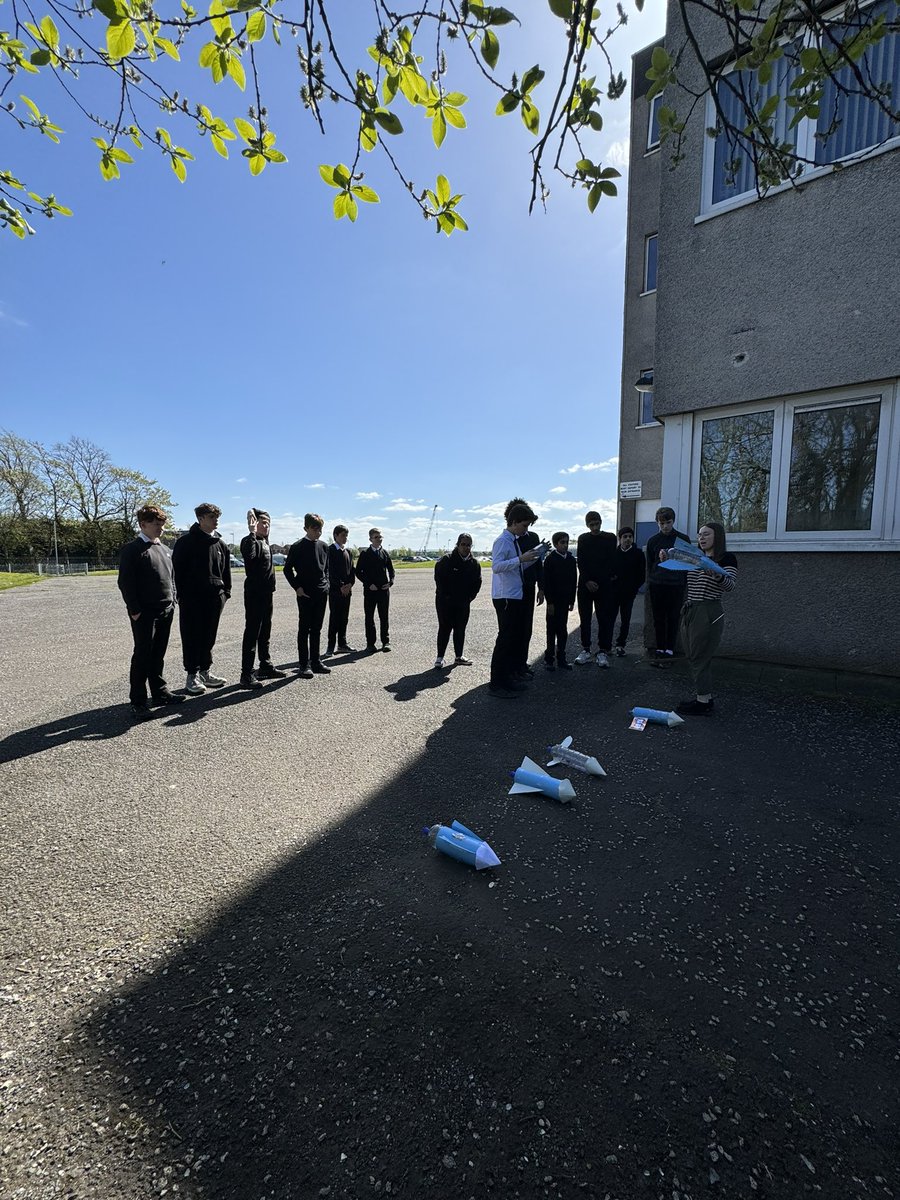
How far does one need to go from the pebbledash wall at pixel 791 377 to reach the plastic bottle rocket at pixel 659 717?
2.09m

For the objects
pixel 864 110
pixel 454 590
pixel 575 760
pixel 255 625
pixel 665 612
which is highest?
pixel 864 110

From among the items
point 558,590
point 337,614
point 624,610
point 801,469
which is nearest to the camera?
point 801,469

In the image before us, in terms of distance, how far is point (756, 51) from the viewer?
204 cm

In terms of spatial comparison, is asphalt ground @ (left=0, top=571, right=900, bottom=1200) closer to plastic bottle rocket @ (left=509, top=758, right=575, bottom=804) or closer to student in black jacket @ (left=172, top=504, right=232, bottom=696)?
plastic bottle rocket @ (left=509, top=758, right=575, bottom=804)

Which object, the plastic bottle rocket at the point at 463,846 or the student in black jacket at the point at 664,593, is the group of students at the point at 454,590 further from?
the plastic bottle rocket at the point at 463,846

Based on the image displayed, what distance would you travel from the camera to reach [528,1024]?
74.3 inches

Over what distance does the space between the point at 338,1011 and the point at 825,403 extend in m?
7.23

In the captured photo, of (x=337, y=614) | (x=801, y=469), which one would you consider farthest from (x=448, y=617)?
(x=801, y=469)

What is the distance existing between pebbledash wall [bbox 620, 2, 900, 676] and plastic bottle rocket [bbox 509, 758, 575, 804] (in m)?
4.03

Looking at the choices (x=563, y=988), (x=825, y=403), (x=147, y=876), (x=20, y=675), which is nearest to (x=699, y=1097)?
(x=563, y=988)

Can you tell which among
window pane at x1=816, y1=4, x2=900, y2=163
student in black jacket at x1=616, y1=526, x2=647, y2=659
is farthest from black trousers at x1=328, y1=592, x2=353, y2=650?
window pane at x1=816, y1=4, x2=900, y2=163

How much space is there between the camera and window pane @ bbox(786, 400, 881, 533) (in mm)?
5723

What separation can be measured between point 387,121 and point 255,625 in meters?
5.56

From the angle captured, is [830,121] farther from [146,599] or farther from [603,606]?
[146,599]
